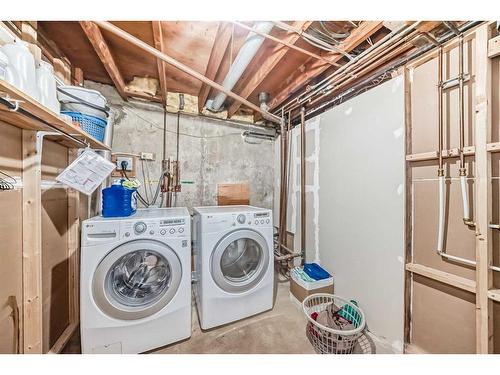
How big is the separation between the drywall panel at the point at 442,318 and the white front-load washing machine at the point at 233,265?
Result: 3.48 ft

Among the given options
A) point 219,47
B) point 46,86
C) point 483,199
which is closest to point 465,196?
point 483,199

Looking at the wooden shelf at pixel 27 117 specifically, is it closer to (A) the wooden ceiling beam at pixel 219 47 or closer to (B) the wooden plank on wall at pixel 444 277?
(A) the wooden ceiling beam at pixel 219 47

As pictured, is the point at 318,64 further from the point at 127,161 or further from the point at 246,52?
the point at 127,161

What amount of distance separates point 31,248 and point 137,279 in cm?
62

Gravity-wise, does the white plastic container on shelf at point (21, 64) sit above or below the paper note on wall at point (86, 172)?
above

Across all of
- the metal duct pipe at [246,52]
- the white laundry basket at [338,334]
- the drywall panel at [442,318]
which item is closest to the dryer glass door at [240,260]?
the white laundry basket at [338,334]

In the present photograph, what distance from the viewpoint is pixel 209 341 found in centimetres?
151

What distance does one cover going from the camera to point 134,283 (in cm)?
142

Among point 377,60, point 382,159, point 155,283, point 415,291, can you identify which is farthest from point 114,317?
point 377,60

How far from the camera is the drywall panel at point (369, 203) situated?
1.36 metres

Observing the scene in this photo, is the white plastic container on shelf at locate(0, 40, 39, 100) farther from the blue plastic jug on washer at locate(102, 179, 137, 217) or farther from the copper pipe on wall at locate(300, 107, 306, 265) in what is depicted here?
the copper pipe on wall at locate(300, 107, 306, 265)
